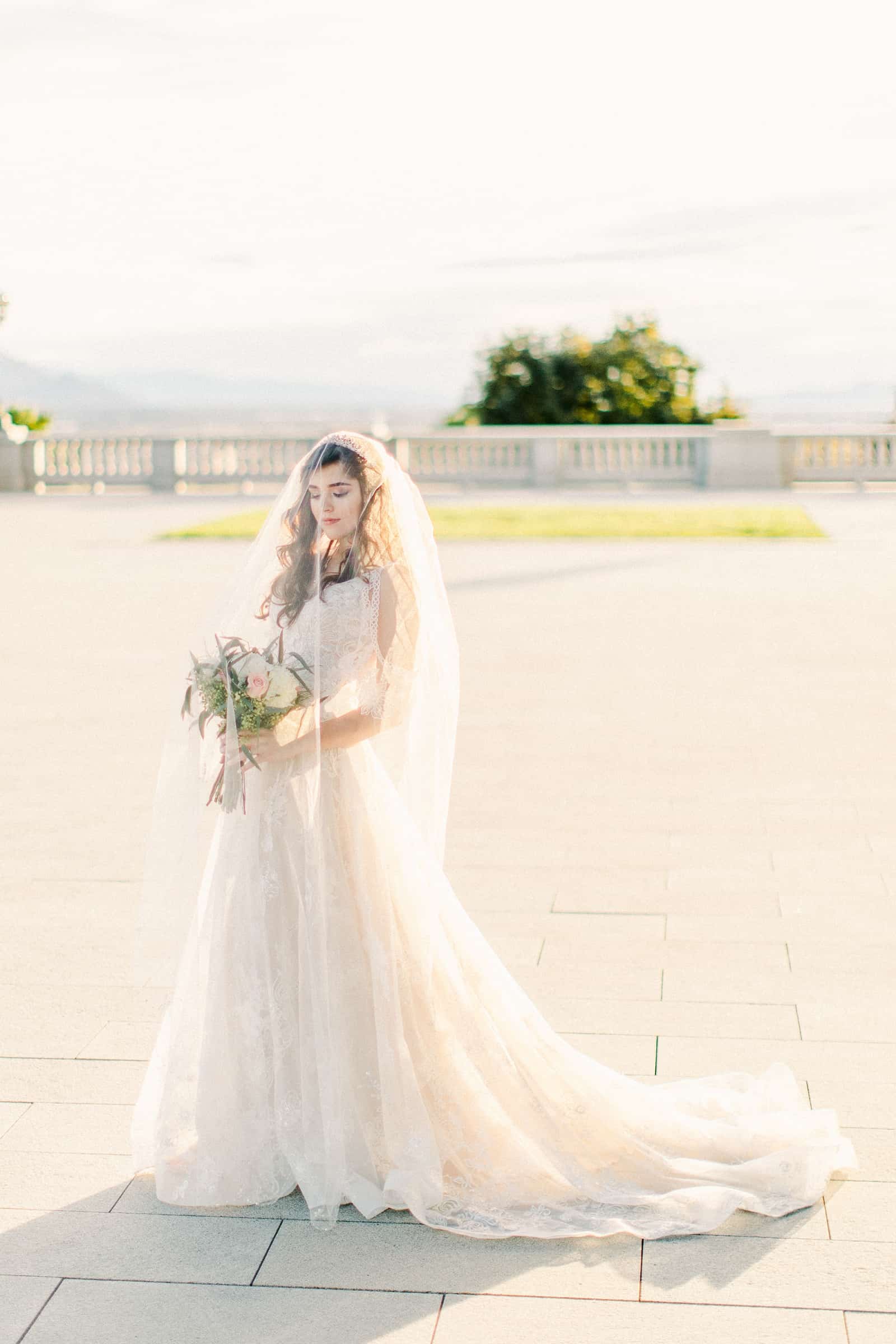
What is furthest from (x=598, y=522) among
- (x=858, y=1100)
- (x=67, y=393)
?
(x=67, y=393)

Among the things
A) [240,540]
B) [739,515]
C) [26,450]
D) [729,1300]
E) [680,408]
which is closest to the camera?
[729,1300]

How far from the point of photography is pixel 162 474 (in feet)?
103

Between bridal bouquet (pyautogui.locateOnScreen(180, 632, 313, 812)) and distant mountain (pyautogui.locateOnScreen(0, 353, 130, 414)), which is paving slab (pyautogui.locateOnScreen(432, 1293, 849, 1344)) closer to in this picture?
bridal bouquet (pyautogui.locateOnScreen(180, 632, 313, 812))

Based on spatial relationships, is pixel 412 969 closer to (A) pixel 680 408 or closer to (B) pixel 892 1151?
(B) pixel 892 1151

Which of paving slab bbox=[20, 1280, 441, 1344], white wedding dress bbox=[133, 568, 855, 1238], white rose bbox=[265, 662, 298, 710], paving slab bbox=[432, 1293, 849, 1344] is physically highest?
white rose bbox=[265, 662, 298, 710]

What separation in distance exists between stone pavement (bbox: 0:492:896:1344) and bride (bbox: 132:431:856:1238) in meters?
0.13

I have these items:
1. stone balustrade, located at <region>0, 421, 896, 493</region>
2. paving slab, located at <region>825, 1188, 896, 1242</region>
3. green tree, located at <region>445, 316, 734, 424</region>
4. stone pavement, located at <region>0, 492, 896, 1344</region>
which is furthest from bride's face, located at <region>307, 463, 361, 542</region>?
green tree, located at <region>445, 316, 734, 424</region>

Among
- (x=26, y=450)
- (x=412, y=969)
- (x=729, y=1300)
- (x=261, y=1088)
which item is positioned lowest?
(x=729, y=1300)

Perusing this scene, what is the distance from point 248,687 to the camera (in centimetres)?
367

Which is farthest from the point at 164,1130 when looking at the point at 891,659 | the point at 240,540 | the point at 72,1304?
the point at 240,540

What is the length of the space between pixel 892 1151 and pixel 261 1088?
1.55m

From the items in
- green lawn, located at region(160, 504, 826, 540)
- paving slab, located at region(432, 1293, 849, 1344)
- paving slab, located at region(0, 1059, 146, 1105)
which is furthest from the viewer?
green lawn, located at region(160, 504, 826, 540)

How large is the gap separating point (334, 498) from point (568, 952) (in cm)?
230

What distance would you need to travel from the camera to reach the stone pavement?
3312 millimetres
